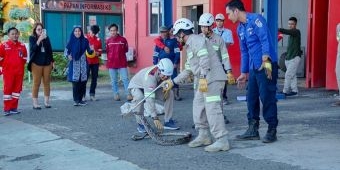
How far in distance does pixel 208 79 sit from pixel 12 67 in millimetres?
5579

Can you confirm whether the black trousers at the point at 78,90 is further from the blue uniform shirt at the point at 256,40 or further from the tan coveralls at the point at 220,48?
the blue uniform shirt at the point at 256,40

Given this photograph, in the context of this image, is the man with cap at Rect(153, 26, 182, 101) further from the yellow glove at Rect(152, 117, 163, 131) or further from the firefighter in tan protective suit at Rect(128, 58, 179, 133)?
the yellow glove at Rect(152, 117, 163, 131)

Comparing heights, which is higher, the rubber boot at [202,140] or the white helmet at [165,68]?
the white helmet at [165,68]

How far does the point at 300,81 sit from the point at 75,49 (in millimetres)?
7381

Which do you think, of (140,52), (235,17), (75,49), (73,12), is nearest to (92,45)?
(75,49)

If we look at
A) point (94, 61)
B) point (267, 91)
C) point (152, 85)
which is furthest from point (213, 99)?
point (94, 61)

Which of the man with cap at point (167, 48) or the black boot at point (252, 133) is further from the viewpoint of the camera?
the man with cap at point (167, 48)

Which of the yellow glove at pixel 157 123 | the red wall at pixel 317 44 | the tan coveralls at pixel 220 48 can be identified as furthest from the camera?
the red wall at pixel 317 44

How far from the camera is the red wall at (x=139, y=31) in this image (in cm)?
2156

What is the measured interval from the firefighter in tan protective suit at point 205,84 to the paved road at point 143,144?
25 cm

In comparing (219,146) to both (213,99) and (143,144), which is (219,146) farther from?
(143,144)

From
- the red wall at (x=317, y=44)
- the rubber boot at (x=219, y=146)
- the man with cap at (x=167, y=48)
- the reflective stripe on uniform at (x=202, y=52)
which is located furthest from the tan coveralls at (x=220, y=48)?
the red wall at (x=317, y=44)

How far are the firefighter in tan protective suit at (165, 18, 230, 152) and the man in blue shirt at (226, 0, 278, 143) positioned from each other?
59cm

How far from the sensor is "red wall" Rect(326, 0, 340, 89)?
13.7 metres
